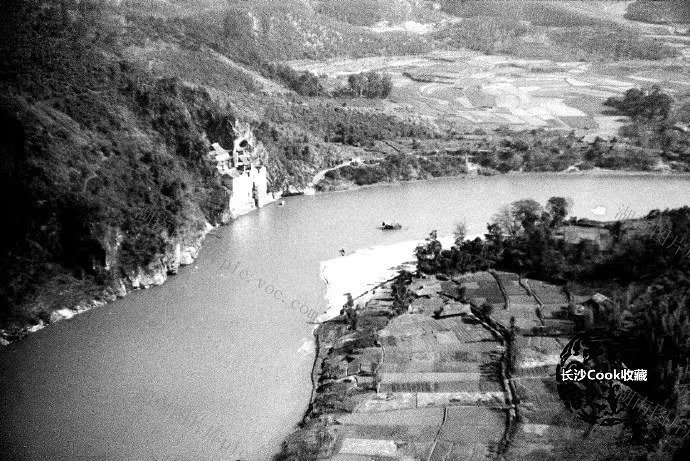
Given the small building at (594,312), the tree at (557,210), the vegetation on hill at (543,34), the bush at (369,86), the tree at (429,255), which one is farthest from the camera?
the vegetation on hill at (543,34)

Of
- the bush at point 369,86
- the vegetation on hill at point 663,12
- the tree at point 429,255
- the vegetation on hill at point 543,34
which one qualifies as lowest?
the tree at point 429,255

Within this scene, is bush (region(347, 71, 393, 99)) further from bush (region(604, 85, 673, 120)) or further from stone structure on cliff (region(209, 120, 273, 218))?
stone structure on cliff (region(209, 120, 273, 218))

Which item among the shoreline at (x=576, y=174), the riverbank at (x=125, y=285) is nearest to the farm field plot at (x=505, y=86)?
the shoreline at (x=576, y=174)

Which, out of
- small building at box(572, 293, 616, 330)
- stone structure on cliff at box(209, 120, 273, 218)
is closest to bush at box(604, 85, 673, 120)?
stone structure on cliff at box(209, 120, 273, 218)

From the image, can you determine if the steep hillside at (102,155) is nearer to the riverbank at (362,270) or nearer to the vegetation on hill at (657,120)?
the riverbank at (362,270)

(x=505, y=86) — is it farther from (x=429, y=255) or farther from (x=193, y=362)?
(x=193, y=362)

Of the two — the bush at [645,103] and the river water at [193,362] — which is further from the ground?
the bush at [645,103]
